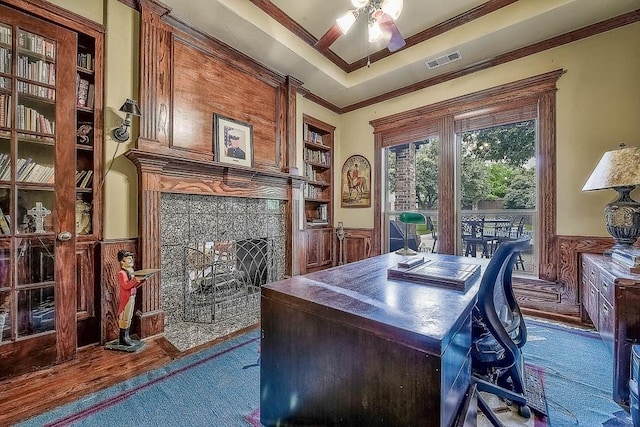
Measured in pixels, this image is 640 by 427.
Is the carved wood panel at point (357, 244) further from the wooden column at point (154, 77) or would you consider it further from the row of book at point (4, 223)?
the row of book at point (4, 223)

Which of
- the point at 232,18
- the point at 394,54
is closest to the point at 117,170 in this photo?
the point at 232,18

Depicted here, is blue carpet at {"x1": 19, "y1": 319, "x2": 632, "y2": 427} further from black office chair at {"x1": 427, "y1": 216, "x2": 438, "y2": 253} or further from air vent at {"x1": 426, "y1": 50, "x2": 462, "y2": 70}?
air vent at {"x1": 426, "y1": 50, "x2": 462, "y2": 70}

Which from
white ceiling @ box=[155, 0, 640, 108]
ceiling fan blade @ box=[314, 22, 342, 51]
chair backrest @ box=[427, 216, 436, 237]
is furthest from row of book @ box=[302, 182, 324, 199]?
ceiling fan blade @ box=[314, 22, 342, 51]

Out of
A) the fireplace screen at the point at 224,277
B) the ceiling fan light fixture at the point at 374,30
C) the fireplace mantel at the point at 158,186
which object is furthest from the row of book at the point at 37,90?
the ceiling fan light fixture at the point at 374,30

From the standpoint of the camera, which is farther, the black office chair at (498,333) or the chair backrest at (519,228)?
the chair backrest at (519,228)

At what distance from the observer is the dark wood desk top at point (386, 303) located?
2.72ft

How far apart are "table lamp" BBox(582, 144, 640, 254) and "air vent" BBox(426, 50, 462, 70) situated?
1.93 metres

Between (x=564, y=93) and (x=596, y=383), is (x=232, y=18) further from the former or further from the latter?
(x=596, y=383)

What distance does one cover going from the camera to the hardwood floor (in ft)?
5.17

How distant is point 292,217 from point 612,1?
3893 mm

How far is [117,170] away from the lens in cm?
234

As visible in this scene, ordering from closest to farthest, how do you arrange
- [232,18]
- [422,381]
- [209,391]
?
[422,381], [209,391], [232,18]

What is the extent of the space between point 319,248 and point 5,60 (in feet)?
12.6

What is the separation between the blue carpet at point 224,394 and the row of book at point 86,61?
2509 mm
